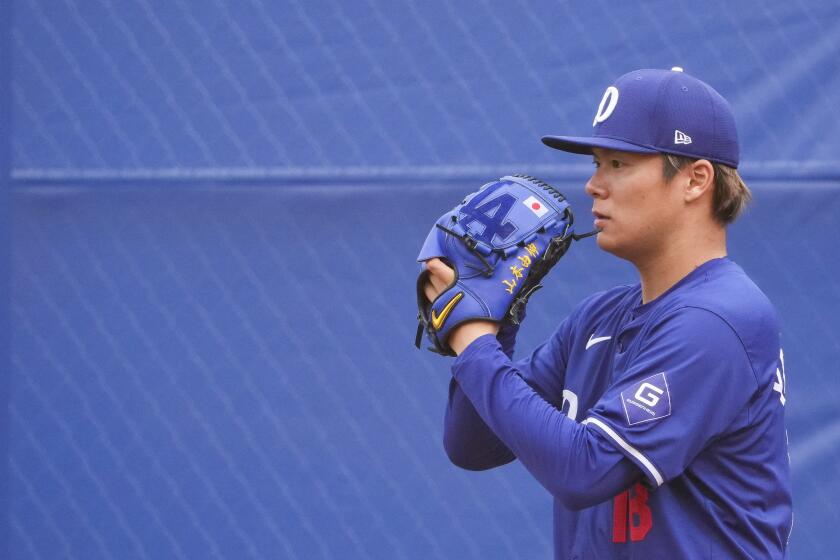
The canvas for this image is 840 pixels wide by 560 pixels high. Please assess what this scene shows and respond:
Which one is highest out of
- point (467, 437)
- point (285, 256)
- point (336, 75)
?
point (336, 75)

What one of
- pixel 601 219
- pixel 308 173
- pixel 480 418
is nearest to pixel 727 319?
pixel 601 219

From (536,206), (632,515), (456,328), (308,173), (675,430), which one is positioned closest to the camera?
(675,430)

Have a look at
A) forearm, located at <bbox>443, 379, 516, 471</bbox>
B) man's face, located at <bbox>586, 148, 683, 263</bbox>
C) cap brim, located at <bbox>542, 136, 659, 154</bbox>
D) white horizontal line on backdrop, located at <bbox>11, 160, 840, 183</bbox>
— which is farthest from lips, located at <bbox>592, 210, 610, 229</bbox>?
white horizontal line on backdrop, located at <bbox>11, 160, 840, 183</bbox>

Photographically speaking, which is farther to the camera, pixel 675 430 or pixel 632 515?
pixel 632 515

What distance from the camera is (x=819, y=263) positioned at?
282 cm

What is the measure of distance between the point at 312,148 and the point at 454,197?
37 centimetres

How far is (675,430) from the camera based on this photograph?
1.54 metres

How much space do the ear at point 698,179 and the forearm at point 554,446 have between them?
1.28ft

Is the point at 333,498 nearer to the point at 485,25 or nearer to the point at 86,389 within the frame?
the point at 86,389

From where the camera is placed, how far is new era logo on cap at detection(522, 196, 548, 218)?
1855 millimetres

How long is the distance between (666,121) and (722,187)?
14 centimetres

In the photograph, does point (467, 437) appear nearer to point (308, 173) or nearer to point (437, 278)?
point (437, 278)

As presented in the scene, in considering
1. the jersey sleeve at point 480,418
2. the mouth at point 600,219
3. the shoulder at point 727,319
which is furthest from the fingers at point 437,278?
the shoulder at point 727,319

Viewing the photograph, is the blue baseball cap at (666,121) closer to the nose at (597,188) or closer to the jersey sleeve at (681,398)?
the nose at (597,188)
